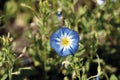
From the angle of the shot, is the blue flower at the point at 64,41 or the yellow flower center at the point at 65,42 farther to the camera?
the yellow flower center at the point at 65,42

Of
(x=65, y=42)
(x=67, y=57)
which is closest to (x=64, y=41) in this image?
(x=65, y=42)

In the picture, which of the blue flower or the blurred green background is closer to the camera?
the blue flower

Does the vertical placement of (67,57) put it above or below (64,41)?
below

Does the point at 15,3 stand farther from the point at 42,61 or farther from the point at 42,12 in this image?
the point at 42,12

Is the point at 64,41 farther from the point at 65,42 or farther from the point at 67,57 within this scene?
the point at 67,57
